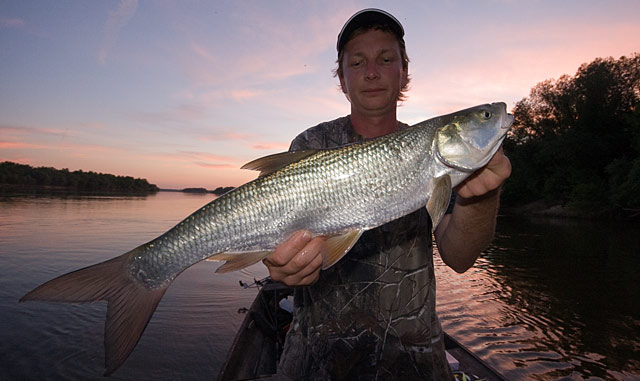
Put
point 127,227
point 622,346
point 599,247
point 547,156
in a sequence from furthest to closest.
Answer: point 547,156, point 127,227, point 599,247, point 622,346

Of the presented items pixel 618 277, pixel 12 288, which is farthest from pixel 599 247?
pixel 12 288

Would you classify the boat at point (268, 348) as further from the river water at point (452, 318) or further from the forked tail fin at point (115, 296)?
the forked tail fin at point (115, 296)

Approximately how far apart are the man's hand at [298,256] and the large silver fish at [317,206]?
60mm

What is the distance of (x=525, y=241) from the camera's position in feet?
95.1

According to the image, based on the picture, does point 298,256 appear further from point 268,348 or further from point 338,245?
point 268,348

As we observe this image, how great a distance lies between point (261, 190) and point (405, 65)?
2389 millimetres

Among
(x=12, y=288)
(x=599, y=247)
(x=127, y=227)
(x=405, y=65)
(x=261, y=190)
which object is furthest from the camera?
(x=127, y=227)

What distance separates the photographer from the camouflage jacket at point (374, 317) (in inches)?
113

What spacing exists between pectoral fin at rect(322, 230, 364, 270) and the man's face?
145cm

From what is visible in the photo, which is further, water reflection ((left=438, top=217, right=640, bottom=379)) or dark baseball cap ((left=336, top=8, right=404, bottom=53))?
water reflection ((left=438, top=217, right=640, bottom=379))

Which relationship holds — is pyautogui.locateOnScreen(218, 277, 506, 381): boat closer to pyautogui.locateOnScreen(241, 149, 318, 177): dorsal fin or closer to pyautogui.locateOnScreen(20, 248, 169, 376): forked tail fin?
pyautogui.locateOnScreen(20, 248, 169, 376): forked tail fin

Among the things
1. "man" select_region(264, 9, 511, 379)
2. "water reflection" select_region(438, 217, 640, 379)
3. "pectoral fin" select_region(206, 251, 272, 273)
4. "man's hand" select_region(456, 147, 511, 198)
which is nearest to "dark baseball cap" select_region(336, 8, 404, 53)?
"man" select_region(264, 9, 511, 379)

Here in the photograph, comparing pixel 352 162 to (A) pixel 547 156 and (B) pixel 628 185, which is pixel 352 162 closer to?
(B) pixel 628 185

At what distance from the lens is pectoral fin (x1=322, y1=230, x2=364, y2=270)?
246 centimetres
